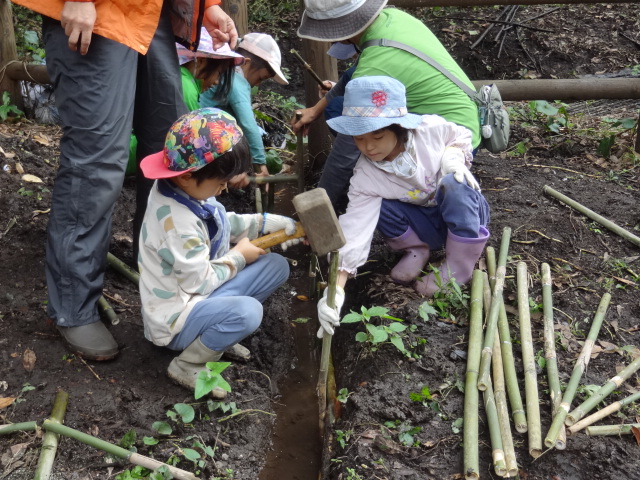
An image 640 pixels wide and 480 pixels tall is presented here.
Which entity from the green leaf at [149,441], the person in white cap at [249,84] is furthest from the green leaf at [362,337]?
the person in white cap at [249,84]

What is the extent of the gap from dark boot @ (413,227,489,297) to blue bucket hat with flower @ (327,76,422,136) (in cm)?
62

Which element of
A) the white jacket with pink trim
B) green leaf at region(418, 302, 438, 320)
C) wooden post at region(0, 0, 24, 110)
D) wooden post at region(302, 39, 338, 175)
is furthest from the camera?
wooden post at region(0, 0, 24, 110)

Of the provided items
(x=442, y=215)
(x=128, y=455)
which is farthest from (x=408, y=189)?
(x=128, y=455)

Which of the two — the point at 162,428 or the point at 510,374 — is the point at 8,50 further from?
the point at 510,374

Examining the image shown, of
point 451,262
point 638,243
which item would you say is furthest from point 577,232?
point 451,262

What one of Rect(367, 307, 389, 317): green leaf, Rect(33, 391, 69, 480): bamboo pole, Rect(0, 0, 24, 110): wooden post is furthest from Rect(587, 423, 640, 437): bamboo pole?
Rect(0, 0, 24, 110): wooden post

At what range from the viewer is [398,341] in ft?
10.0

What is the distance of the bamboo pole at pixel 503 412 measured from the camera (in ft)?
8.10

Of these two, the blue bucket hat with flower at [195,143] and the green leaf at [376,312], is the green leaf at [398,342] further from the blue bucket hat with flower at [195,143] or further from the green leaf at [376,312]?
the blue bucket hat with flower at [195,143]

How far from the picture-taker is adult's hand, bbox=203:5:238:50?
340 cm

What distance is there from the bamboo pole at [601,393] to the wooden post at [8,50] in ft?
15.4

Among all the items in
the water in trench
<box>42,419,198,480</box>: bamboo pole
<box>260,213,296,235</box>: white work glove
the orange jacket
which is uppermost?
the orange jacket

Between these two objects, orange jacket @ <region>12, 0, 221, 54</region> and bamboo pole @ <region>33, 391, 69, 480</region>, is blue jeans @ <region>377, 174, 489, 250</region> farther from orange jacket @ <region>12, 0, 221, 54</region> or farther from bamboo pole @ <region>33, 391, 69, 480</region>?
bamboo pole @ <region>33, 391, 69, 480</region>

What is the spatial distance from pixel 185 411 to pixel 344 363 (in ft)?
3.06
